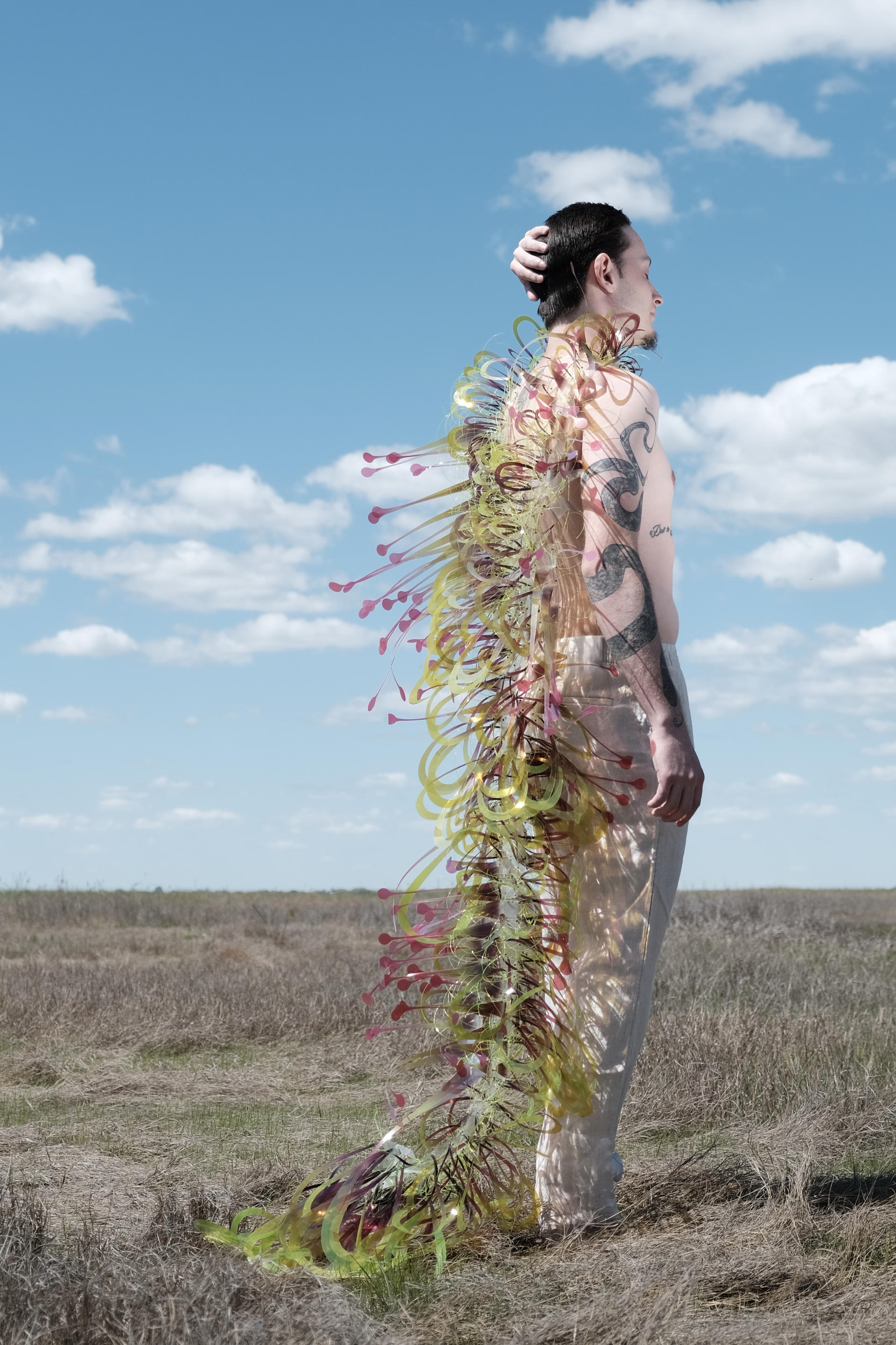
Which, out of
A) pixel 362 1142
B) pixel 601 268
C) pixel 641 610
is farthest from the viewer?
pixel 362 1142

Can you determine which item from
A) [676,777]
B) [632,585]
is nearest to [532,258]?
[632,585]

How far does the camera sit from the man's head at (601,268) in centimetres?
325

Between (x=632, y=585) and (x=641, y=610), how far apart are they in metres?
0.06

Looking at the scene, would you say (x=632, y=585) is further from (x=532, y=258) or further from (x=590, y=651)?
(x=532, y=258)

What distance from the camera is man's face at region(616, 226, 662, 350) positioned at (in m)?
3.26

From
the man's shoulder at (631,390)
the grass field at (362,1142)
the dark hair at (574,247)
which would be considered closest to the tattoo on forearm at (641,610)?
the man's shoulder at (631,390)

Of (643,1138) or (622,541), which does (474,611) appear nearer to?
(622,541)

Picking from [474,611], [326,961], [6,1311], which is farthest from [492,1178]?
[326,961]

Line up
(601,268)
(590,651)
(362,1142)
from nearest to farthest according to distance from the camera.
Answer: (590,651) < (601,268) < (362,1142)

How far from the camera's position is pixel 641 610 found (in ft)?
9.40

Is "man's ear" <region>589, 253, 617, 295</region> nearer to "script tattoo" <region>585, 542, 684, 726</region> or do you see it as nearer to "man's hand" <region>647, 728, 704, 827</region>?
"script tattoo" <region>585, 542, 684, 726</region>

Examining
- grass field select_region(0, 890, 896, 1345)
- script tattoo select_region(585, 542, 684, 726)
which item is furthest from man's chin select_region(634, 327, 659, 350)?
grass field select_region(0, 890, 896, 1345)

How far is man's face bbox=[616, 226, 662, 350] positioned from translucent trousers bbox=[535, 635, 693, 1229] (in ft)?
3.11

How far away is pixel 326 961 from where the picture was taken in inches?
424
